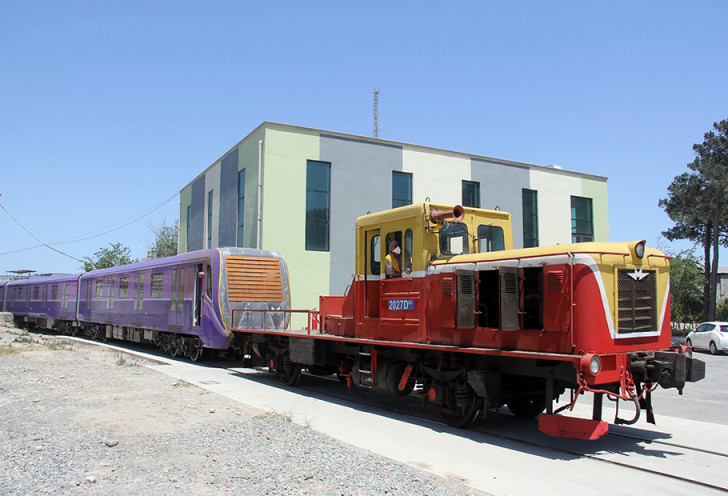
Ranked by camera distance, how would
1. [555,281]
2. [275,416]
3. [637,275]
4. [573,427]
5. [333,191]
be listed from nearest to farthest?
1. [573,427]
2. [555,281]
3. [637,275]
4. [275,416]
5. [333,191]

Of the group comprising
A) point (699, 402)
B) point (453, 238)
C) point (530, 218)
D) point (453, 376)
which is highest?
point (530, 218)

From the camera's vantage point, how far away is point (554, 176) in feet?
101

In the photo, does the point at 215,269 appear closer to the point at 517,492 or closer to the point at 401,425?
the point at 401,425

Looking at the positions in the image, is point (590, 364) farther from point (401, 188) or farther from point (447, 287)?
point (401, 188)

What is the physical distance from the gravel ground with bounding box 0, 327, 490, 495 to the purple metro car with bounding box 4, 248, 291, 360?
5031 mm

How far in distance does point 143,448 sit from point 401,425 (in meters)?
3.82

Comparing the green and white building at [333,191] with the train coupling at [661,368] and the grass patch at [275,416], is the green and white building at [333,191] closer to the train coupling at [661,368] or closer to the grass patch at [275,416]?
the grass patch at [275,416]

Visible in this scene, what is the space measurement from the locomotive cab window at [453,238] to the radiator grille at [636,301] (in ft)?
8.43

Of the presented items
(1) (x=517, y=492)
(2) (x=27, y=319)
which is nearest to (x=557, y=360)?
(1) (x=517, y=492)

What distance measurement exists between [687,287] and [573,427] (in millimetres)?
37729

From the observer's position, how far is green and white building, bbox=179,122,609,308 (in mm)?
23844

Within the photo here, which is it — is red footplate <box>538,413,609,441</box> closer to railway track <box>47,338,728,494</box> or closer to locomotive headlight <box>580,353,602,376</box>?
railway track <box>47,338,728,494</box>

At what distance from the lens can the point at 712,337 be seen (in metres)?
23.8

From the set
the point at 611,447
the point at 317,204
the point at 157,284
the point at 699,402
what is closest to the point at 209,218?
the point at 317,204
